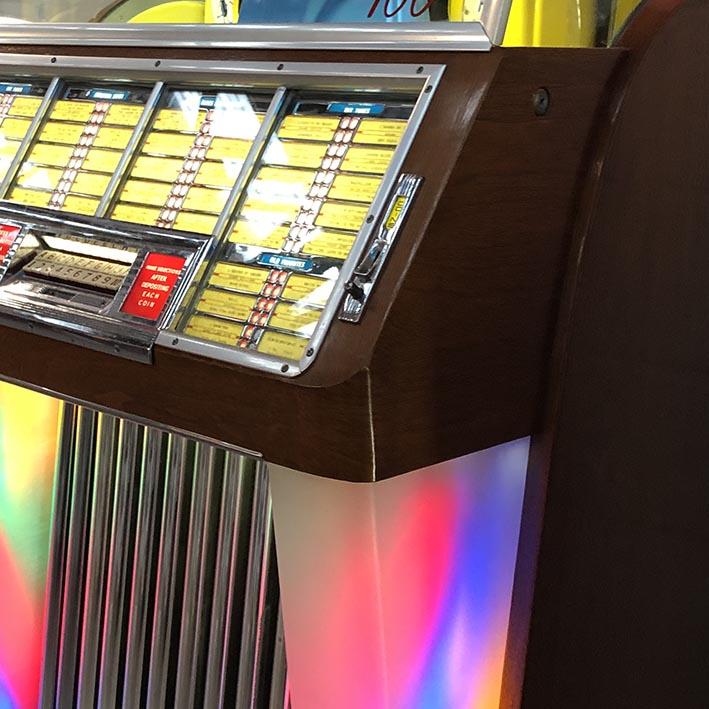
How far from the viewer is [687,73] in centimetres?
137

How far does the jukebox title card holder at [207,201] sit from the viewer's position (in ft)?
4.03

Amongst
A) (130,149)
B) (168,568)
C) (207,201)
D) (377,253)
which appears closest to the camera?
(377,253)

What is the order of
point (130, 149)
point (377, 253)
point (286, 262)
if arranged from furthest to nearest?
point (130, 149)
point (286, 262)
point (377, 253)

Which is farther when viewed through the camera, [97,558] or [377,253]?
[97,558]

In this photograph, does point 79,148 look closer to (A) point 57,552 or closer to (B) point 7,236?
(B) point 7,236

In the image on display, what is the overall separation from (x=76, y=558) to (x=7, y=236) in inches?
21.0

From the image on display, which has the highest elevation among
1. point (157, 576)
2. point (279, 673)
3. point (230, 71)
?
point (230, 71)

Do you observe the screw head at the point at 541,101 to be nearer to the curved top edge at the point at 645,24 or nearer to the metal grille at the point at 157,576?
the curved top edge at the point at 645,24

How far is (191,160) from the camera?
144cm

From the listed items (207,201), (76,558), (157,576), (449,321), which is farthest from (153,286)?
(76,558)

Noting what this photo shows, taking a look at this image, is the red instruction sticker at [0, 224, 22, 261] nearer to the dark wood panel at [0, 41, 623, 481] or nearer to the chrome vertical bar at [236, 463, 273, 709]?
the dark wood panel at [0, 41, 623, 481]

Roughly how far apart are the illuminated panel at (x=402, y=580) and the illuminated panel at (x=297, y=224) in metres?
0.17

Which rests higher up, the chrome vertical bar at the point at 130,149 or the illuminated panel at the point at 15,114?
the illuminated panel at the point at 15,114

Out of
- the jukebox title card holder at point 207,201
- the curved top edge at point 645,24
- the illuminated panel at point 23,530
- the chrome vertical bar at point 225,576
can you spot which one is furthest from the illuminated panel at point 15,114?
the curved top edge at point 645,24
